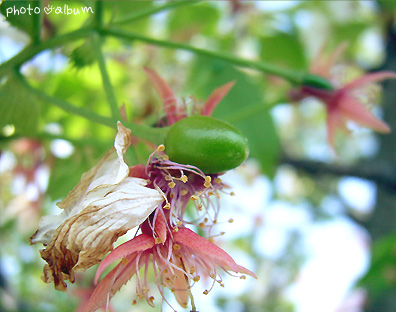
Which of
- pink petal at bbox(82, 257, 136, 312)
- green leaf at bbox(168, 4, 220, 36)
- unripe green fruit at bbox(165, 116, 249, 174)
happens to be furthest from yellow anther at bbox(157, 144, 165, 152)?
green leaf at bbox(168, 4, 220, 36)

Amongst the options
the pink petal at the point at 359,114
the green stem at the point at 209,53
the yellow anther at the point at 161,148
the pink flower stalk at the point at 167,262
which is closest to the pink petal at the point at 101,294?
the pink flower stalk at the point at 167,262

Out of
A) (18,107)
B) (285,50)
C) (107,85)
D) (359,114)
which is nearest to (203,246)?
(107,85)

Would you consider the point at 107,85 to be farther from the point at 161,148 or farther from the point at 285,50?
the point at 285,50

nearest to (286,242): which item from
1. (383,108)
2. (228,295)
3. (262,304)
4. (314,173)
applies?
(262,304)

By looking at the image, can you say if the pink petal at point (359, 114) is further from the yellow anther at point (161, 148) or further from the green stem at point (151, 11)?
the yellow anther at point (161, 148)

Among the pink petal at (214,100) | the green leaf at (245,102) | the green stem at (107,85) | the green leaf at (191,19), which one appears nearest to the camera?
the green stem at (107,85)

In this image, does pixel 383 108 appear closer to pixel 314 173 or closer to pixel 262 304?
pixel 314 173
